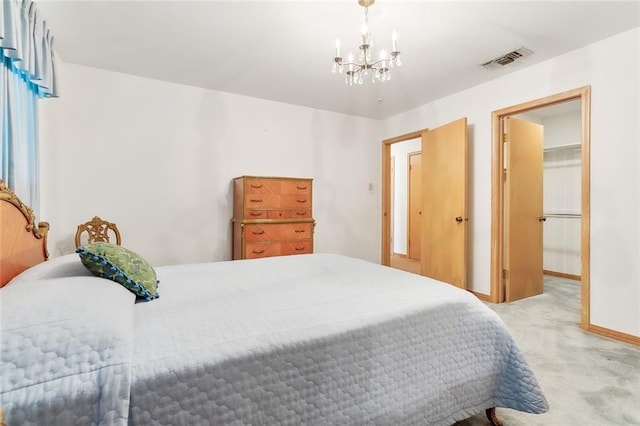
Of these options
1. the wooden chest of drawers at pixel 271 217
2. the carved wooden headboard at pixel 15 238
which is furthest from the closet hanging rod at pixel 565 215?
the carved wooden headboard at pixel 15 238

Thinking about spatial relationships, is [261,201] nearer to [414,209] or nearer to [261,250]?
[261,250]

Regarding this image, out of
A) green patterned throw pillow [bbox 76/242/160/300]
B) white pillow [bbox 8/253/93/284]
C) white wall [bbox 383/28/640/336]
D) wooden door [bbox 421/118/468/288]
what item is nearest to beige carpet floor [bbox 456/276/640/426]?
white wall [bbox 383/28/640/336]

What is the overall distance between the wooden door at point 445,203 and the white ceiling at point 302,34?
28.2 inches

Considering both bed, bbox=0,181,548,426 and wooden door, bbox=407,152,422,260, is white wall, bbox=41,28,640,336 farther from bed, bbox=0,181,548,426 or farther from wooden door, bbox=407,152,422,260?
bed, bbox=0,181,548,426

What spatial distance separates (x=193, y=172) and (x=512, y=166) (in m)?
3.67

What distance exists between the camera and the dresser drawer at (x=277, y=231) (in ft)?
11.3

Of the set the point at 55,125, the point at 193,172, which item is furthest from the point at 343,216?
the point at 55,125

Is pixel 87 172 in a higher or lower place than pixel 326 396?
higher

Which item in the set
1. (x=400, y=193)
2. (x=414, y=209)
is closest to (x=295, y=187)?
(x=414, y=209)

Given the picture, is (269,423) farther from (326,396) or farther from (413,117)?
(413,117)

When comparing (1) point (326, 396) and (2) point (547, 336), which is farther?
(2) point (547, 336)

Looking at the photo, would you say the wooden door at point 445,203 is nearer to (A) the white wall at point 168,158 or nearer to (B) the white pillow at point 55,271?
(A) the white wall at point 168,158

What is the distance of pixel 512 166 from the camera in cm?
354

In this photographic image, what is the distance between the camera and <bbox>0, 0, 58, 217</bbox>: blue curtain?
1.70 m
